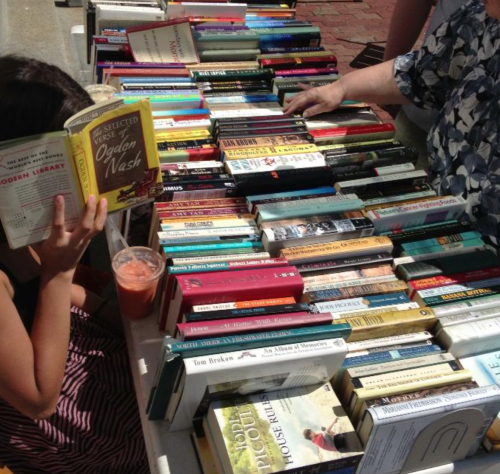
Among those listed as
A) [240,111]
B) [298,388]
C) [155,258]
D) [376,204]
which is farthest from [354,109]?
[298,388]

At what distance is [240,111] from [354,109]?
47 cm

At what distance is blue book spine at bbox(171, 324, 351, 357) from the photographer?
115cm

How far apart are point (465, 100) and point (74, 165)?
1.29 m

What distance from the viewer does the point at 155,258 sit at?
1505 millimetres

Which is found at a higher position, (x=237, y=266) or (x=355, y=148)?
(x=355, y=148)

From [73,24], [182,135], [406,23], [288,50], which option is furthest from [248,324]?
[73,24]

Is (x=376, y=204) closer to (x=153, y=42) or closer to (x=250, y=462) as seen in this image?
(x=250, y=462)

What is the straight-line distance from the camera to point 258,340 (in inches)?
47.4

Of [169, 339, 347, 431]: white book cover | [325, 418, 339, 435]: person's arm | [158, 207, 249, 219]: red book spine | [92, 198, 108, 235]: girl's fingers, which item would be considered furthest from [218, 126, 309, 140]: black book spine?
[325, 418, 339, 435]: person's arm

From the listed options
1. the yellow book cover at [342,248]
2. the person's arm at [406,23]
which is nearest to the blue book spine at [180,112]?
the yellow book cover at [342,248]

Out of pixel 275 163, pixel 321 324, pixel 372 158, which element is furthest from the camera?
pixel 372 158

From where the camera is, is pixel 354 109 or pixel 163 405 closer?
pixel 163 405

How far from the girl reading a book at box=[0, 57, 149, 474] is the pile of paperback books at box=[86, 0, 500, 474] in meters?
0.24

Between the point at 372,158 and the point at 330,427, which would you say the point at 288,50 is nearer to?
the point at 372,158
